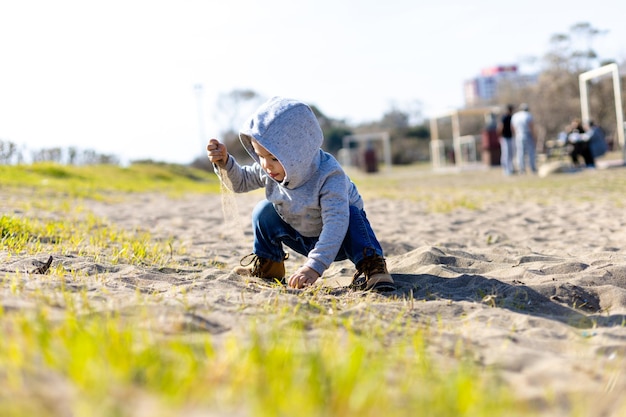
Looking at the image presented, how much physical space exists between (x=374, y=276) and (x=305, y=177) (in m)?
0.60

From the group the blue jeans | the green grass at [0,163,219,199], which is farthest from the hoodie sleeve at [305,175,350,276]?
the green grass at [0,163,219,199]

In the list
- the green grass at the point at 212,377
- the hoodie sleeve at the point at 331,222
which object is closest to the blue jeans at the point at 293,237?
the hoodie sleeve at the point at 331,222

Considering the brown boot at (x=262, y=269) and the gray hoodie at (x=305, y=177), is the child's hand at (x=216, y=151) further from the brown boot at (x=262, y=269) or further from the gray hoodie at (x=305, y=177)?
the brown boot at (x=262, y=269)

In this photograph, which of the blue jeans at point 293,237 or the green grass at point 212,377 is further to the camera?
the blue jeans at point 293,237

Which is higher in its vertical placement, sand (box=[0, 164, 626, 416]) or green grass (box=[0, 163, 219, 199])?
green grass (box=[0, 163, 219, 199])

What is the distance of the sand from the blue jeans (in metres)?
0.21

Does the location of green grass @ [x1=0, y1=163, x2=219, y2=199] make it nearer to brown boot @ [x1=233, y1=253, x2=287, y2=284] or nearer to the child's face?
brown boot @ [x1=233, y1=253, x2=287, y2=284]

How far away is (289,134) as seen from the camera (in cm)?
314

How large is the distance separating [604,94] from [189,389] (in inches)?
1447

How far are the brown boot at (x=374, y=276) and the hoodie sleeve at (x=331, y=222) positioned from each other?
7.5 inches

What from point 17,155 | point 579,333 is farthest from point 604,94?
point 579,333

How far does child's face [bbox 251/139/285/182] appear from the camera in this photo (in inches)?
128

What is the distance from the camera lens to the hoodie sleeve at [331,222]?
10.2 feet

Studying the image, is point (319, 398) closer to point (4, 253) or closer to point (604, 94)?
point (4, 253)
